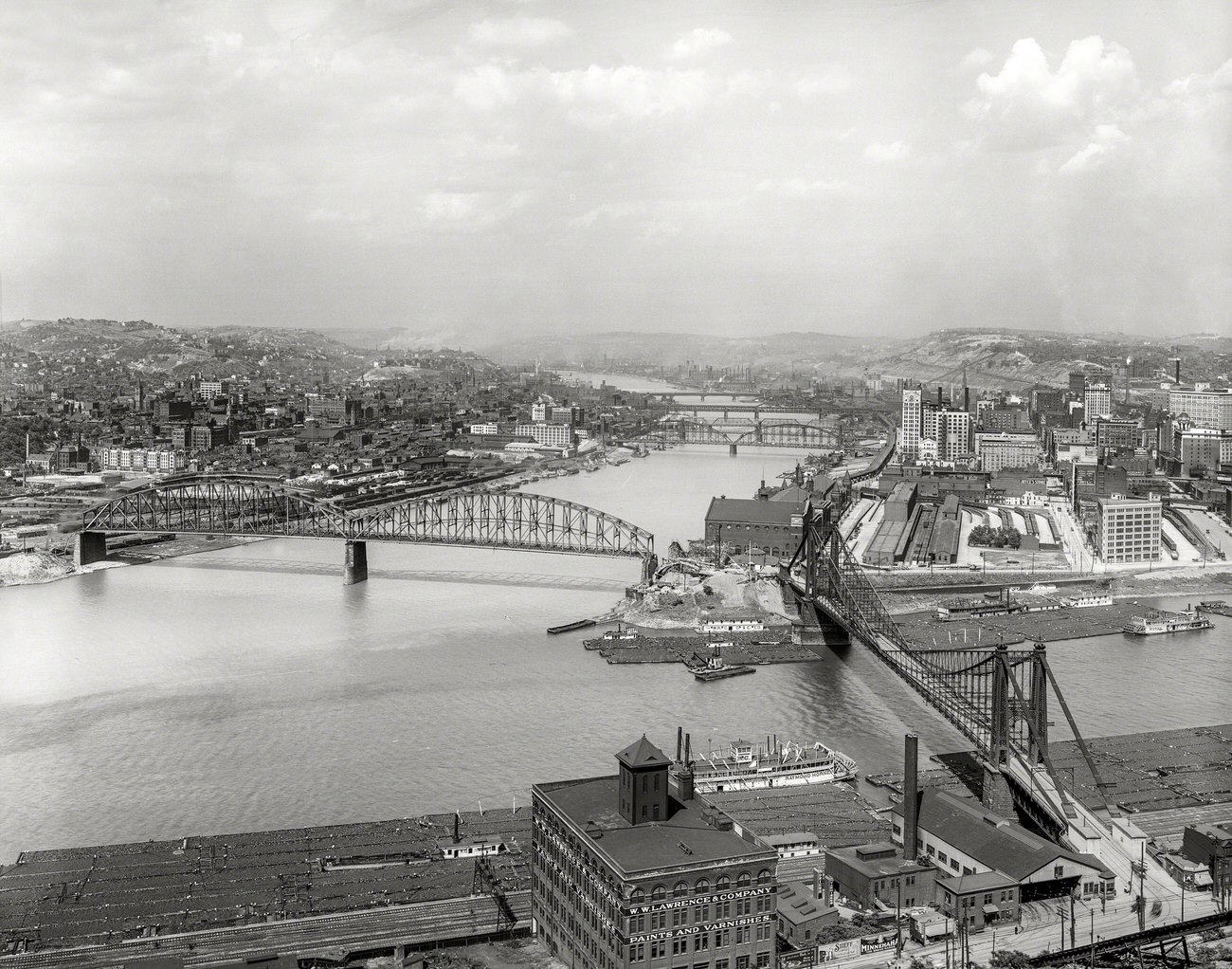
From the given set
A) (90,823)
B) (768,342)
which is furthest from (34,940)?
(768,342)

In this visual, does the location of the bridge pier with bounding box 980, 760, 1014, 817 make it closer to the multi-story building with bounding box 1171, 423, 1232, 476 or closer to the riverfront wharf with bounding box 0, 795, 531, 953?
the riverfront wharf with bounding box 0, 795, 531, 953

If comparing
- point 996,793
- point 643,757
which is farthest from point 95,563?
point 643,757

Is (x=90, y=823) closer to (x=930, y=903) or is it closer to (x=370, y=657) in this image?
(x=370, y=657)

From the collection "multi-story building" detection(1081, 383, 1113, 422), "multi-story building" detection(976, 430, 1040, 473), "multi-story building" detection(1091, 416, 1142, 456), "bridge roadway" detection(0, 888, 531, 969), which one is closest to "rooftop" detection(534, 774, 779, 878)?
"bridge roadway" detection(0, 888, 531, 969)

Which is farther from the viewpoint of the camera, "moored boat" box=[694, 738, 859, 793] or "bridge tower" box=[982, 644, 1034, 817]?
"moored boat" box=[694, 738, 859, 793]

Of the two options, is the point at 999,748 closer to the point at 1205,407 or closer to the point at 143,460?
the point at 143,460

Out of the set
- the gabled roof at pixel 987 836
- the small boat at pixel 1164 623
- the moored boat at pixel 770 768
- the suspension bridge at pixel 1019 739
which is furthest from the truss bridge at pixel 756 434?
the gabled roof at pixel 987 836
